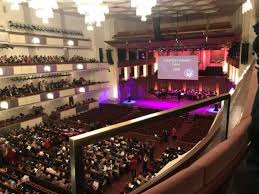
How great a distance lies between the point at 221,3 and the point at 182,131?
9.40m

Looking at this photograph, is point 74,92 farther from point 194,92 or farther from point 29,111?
point 194,92

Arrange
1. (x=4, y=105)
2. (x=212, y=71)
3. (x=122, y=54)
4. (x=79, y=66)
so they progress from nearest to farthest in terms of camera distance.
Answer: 1. (x=4, y=105)
2. (x=79, y=66)
3. (x=122, y=54)
4. (x=212, y=71)

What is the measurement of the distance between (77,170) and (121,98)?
994 inches

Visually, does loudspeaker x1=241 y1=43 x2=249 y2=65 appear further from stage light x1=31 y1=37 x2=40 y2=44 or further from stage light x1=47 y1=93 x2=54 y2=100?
stage light x1=31 y1=37 x2=40 y2=44

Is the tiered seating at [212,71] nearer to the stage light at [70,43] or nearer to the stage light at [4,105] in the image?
the stage light at [70,43]

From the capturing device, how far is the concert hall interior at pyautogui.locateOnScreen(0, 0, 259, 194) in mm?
1721

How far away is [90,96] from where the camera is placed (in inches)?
949

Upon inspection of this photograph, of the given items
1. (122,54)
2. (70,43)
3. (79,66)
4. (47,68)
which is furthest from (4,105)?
(122,54)

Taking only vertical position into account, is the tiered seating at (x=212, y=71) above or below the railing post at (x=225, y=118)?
below

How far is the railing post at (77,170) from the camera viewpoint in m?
1.08

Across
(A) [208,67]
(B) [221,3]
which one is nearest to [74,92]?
(B) [221,3]

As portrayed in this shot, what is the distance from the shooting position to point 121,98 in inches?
1038

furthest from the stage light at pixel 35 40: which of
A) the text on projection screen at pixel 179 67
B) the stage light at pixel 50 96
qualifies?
the text on projection screen at pixel 179 67

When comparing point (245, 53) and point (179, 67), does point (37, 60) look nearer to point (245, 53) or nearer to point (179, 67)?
point (179, 67)
